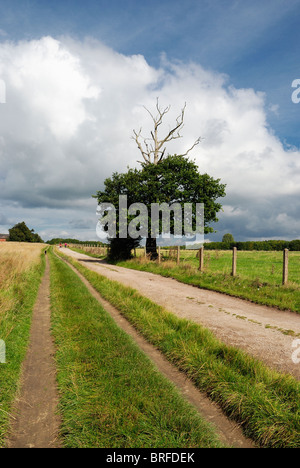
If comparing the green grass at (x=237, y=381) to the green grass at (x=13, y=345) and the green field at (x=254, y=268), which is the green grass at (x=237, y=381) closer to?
the green grass at (x=13, y=345)

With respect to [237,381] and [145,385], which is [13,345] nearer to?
[145,385]

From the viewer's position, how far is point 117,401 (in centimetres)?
343

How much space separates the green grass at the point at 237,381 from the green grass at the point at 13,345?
8.53ft

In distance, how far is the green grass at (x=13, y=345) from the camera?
347cm

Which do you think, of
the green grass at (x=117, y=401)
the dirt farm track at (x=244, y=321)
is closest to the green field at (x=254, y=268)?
the dirt farm track at (x=244, y=321)

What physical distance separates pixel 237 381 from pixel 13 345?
14.5 feet

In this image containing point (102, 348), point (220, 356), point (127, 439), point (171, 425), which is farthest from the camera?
point (102, 348)

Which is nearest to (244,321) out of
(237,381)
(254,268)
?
(237,381)

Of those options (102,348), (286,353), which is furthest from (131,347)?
(286,353)

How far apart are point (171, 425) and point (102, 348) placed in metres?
2.41

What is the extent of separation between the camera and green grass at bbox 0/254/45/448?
347cm

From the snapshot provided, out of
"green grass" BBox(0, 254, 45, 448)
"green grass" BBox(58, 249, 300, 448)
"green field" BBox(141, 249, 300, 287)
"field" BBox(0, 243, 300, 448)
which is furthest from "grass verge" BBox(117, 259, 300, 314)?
"green grass" BBox(0, 254, 45, 448)
